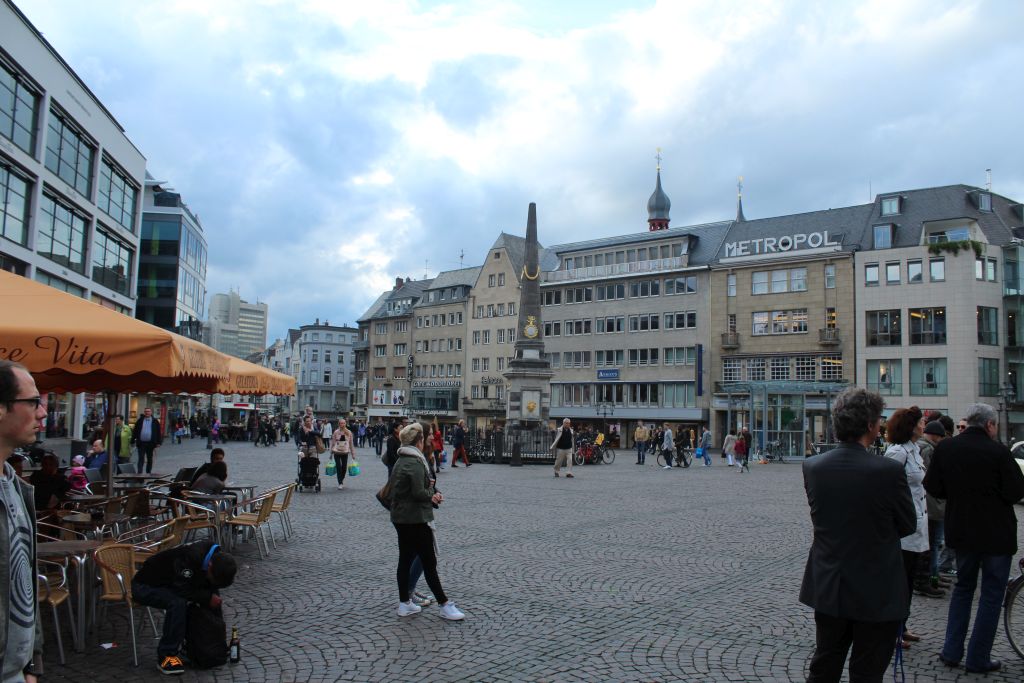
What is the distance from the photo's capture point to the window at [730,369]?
5856cm

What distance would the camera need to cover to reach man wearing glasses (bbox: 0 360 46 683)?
105 inches

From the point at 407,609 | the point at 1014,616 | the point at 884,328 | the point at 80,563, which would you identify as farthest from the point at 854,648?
the point at 884,328

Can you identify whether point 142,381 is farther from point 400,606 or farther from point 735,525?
point 735,525

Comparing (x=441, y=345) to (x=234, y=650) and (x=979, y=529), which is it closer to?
(x=234, y=650)

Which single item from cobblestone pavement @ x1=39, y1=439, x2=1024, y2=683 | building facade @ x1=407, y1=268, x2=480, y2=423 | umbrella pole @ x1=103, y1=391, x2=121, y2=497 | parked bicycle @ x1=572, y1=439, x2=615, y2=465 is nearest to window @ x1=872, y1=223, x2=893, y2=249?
parked bicycle @ x1=572, y1=439, x2=615, y2=465

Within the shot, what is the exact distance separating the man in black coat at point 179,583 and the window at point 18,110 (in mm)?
25167

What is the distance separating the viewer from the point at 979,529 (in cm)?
603

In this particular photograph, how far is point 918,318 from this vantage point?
2034 inches

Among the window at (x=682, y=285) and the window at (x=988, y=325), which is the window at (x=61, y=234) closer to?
the window at (x=682, y=285)

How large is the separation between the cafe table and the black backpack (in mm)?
1005

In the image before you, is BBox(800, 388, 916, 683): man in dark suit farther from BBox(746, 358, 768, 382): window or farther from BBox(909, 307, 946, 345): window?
BBox(746, 358, 768, 382): window

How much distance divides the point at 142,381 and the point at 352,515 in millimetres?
5308

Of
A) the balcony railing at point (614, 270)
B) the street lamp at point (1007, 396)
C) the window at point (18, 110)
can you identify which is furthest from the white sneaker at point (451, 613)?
the balcony railing at point (614, 270)

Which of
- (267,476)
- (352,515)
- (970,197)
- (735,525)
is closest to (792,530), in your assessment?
(735,525)
